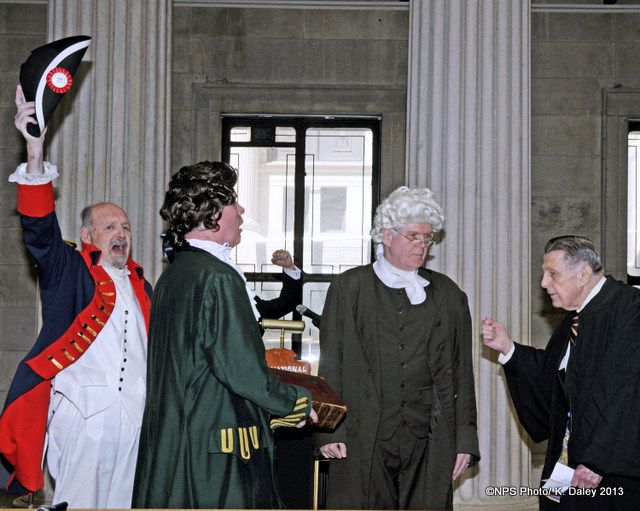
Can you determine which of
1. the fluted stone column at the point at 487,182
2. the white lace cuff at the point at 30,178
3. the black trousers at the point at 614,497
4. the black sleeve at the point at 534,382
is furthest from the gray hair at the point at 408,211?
the fluted stone column at the point at 487,182

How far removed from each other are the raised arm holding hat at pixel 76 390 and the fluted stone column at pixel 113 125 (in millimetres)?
1642

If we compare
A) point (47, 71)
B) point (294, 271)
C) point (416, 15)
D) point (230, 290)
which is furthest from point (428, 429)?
point (416, 15)

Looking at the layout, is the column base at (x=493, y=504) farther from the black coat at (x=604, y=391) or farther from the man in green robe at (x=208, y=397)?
the man in green robe at (x=208, y=397)

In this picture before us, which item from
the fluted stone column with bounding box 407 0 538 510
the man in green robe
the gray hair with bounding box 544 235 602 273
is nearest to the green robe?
the man in green robe

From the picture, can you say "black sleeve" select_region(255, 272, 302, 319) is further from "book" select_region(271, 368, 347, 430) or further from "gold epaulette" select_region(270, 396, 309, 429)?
"gold epaulette" select_region(270, 396, 309, 429)

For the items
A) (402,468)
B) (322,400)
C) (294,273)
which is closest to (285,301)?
(294,273)

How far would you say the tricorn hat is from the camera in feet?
11.8

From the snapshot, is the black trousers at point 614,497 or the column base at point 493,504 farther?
the column base at point 493,504

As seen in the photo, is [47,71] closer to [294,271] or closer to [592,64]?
[294,271]

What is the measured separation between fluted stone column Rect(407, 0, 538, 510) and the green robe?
271 centimetres

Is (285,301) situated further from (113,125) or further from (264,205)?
(264,205)

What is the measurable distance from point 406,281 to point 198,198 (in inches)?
44.4

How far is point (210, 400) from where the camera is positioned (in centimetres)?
278

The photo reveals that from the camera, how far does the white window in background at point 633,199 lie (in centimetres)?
810
